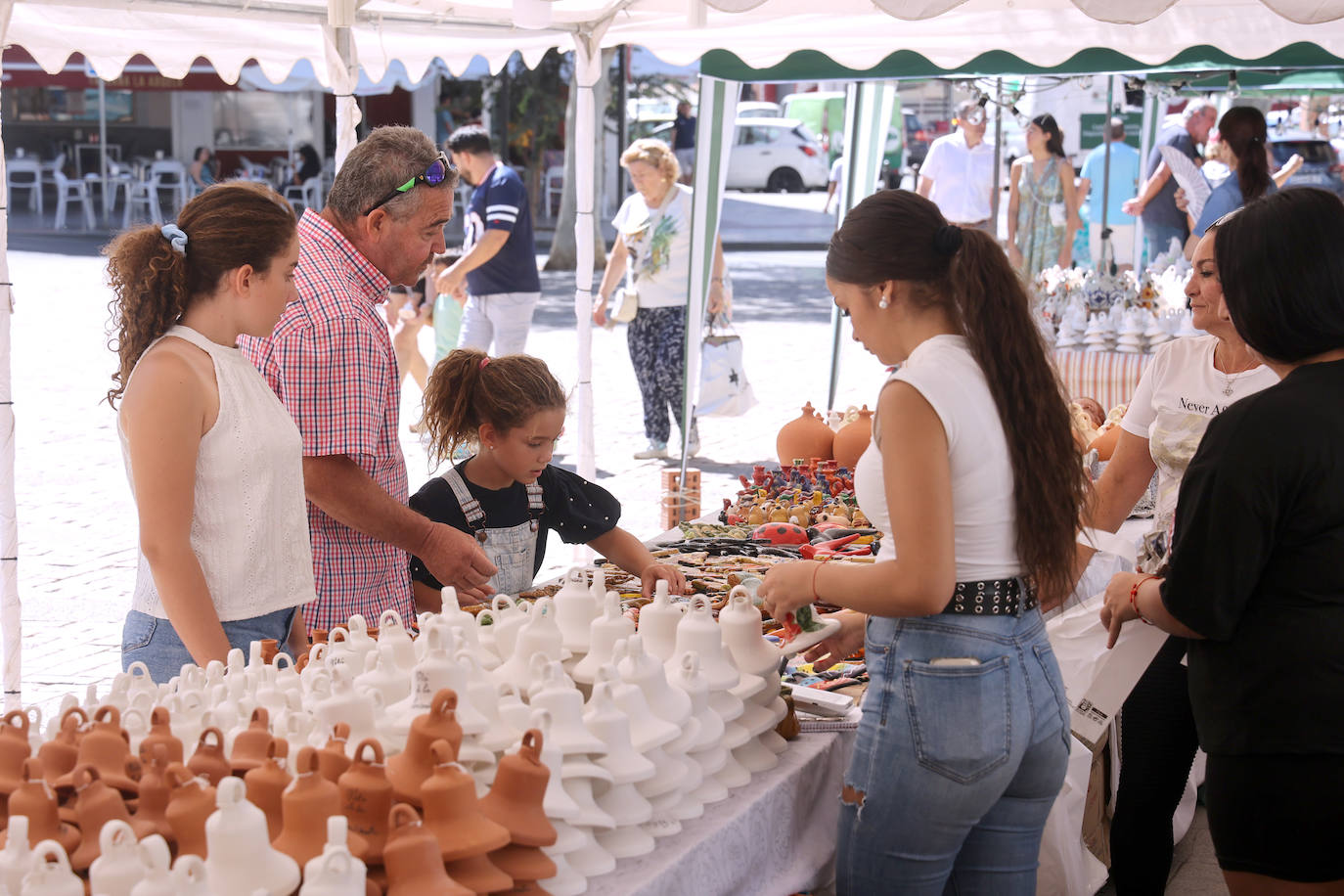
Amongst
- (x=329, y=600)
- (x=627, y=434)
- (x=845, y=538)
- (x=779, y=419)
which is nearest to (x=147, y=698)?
(x=329, y=600)

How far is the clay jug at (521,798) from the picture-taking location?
1416 mm

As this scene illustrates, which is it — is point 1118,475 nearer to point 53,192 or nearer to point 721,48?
point 721,48

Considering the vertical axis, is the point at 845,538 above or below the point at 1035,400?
below

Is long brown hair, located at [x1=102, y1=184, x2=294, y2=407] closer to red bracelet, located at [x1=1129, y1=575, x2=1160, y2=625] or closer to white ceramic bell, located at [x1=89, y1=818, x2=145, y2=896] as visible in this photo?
white ceramic bell, located at [x1=89, y1=818, x2=145, y2=896]

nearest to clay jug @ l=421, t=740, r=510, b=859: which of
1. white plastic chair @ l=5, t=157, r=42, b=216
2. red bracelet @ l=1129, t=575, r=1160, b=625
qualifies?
red bracelet @ l=1129, t=575, r=1160, b=625

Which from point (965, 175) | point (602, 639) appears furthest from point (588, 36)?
point (965, 175)

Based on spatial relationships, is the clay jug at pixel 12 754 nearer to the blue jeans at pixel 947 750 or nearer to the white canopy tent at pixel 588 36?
the blue jeans at pixel 947 750

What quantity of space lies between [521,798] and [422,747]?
12 cm

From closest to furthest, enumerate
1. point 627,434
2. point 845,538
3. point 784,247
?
1. point 845,538
2. point 627,434
3. point 784,247

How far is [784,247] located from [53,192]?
13.6 m

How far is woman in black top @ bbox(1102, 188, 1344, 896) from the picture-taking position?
178 centimetres

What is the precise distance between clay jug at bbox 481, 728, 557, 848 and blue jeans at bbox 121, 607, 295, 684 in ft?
2.99

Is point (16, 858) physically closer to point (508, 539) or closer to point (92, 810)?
point (92, 810)

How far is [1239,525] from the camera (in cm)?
179
